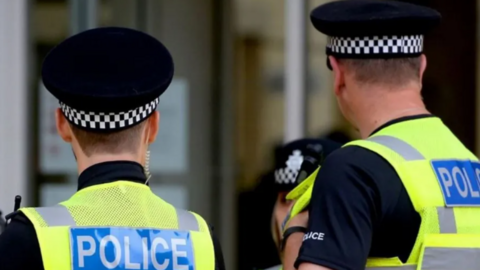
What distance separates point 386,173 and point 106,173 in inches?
28.1

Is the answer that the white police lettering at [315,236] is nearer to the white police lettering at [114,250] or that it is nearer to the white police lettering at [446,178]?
the white police lettering at [446,178]

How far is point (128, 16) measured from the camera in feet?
18.9

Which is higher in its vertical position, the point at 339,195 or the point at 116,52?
the point at 116,52

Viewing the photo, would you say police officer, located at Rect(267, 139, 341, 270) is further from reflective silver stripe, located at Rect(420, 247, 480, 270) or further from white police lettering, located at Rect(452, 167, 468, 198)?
A: reflective silver stripe, located at Rect(420, 247, 480, 270)

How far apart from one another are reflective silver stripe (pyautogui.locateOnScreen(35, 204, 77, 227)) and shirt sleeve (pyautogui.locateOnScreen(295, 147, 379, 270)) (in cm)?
60

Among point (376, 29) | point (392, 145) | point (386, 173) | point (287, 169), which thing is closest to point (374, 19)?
point (376, 29)

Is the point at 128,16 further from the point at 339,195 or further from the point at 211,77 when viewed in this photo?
the point at 339,195

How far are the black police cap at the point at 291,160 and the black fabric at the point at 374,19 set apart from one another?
2.54 feet

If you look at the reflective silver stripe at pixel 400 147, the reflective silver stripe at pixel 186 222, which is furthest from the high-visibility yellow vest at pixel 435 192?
the reflective silver stripe at pixel 186 222

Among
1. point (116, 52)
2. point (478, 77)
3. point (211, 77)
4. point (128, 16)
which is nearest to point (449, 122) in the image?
point (478, 77)

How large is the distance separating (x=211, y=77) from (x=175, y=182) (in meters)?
0.68

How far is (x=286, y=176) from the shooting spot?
11.9ft

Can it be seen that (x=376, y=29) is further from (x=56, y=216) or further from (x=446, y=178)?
(x=56, y=216)

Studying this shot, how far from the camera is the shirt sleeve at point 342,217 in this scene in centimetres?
247
